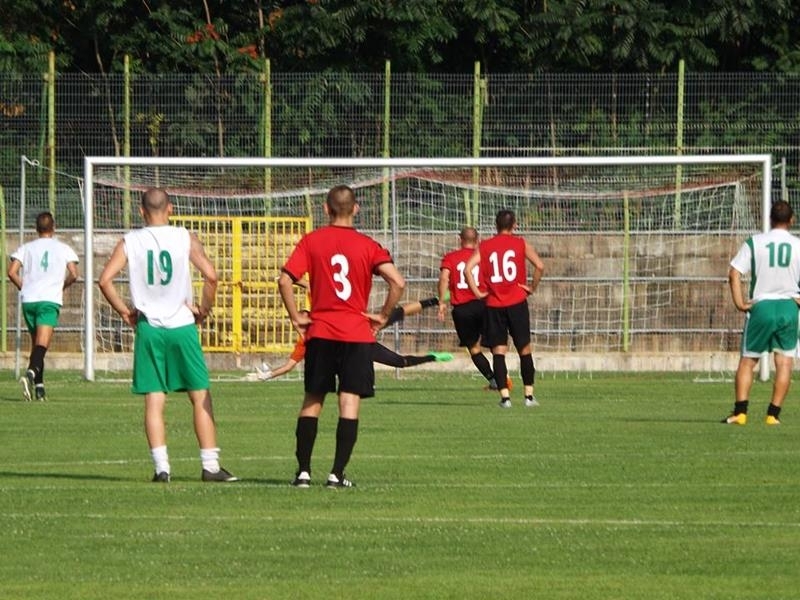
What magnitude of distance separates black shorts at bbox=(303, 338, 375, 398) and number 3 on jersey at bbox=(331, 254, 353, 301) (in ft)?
0.99

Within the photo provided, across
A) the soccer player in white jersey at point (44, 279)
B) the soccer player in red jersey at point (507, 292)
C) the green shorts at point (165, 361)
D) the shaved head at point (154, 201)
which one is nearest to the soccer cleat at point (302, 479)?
the green shorts at point (165, 361)

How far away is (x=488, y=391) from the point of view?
23.2m

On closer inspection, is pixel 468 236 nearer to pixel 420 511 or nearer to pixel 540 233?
pixel 540 233

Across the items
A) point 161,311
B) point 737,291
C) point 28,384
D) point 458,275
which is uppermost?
point 458,275

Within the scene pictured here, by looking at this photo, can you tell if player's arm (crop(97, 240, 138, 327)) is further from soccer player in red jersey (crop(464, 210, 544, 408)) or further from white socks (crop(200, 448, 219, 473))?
soccer player in red jersey (crop(464, 210, 544, 408))

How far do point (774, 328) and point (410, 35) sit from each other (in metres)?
16.5

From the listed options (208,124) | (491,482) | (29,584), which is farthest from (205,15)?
(29,584)

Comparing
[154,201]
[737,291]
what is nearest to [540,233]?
[737,291]

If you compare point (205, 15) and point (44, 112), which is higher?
point (205, 15)

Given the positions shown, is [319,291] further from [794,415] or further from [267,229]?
[267,229]

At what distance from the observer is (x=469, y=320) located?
23109 millimetres

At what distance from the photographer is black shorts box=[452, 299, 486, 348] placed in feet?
75.8

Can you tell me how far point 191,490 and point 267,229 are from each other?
54.0 feet

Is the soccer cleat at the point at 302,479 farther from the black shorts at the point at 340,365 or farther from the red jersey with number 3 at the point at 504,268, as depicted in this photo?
the red jersey with number 3 at the point at 504,268
